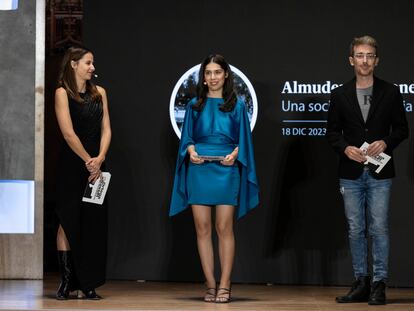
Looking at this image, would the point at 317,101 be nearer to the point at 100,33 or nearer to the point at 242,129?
the point at 242,129

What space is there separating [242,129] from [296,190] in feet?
3.43

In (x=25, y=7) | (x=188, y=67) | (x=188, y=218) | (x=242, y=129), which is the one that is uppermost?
(x=25, y=7)

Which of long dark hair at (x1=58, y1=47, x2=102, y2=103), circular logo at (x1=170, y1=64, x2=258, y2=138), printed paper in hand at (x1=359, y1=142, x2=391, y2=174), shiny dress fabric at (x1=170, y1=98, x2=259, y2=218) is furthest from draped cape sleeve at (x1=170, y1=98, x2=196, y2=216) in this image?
printed paper in hand at (x1=359, y1=142, x2=391, y2=174)

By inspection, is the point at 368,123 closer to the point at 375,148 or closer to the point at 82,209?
the point at 375,148

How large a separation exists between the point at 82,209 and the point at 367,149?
70.2 inches

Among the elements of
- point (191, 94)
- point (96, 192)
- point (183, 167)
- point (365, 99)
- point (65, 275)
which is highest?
point (191, 94)

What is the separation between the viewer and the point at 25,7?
621 centimetres

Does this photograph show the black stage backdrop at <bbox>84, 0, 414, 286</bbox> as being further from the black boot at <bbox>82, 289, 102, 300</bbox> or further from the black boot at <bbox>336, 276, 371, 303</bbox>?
the black boot at <bbox>82, 289, 102, 300</bbox>

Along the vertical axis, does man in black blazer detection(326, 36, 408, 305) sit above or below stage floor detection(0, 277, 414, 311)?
above

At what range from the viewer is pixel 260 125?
19.9ft

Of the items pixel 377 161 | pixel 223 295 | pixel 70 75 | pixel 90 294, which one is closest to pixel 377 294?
pixel 377 161

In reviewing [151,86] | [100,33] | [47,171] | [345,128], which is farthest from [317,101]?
[47,171]

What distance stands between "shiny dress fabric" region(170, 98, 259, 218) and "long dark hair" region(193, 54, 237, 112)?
34 mm

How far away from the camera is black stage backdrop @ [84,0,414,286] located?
19.6 feet
